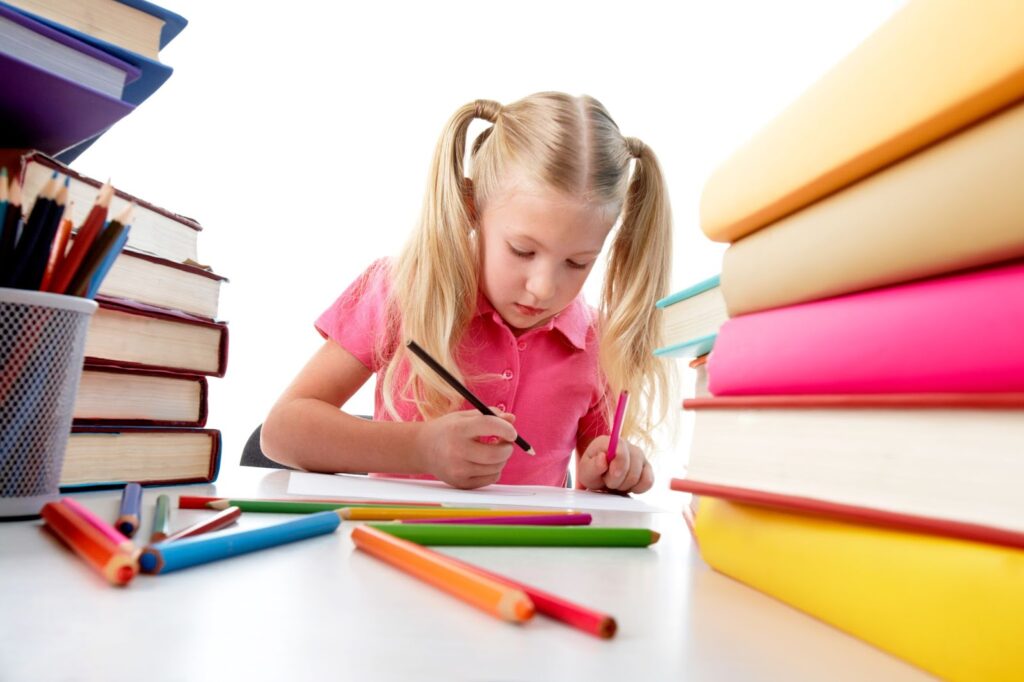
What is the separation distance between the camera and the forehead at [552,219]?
1.07m

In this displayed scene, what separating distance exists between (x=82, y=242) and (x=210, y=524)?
20 centimetres

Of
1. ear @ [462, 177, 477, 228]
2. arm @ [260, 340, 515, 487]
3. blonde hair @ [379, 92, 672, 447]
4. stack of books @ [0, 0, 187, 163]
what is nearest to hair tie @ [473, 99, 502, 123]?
blonde hair @ [379, 92, 672, 447]

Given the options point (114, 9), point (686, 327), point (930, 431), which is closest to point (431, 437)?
point (686, 327)

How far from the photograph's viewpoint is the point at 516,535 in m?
0.44

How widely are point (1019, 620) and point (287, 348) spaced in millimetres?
2120

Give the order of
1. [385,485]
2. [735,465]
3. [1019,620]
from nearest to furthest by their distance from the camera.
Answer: [1019,620] → [735,465] → [385,485]

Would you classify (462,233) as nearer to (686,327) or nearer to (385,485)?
(385,485)

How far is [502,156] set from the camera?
45.8 inches

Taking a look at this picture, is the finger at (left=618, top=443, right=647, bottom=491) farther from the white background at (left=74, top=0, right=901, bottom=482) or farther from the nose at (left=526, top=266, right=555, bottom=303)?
the white background at (left=74, top=0, right=901, bottom=482)

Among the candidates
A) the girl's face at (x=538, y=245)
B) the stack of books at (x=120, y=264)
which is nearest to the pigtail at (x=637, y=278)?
the girl's face at (x=538, y=245)

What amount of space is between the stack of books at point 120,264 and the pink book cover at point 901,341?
0.47 meters

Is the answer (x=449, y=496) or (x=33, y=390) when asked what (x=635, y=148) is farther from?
(x=33, y=390)

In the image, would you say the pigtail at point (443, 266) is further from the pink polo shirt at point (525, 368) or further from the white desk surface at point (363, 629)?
the white desk surface at point (363, 629)

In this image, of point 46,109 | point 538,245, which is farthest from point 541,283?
point 46,109
